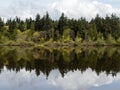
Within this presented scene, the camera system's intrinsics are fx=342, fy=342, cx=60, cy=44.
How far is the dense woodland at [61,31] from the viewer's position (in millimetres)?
104812

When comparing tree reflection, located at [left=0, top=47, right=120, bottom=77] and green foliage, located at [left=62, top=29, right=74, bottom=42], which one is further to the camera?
green foliage, located at [left=62, top=29, right=74, bottom=42]

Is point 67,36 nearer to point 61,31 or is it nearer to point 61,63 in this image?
point 61,31

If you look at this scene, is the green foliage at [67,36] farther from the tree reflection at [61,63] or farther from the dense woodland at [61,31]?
the tree reflection at [61,63]

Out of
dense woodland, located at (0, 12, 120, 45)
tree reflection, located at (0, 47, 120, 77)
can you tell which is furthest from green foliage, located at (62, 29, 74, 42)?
tree reflection, located at (0, 47, 120, 77)

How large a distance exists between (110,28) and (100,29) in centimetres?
371

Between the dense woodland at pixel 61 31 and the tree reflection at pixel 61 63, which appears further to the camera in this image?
the dense woodland at pixel 61 31

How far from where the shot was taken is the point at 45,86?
76.6 feet

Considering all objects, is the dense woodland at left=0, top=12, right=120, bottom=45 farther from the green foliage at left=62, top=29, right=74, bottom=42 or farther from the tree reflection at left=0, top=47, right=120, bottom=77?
the tree reflection at left=0, top=47, right=120, bottom=77

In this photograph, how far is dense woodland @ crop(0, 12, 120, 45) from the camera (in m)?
105

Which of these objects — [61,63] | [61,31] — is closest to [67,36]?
[61,31]

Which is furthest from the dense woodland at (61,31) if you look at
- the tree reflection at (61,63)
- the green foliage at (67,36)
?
the tree reflection at (61,63)

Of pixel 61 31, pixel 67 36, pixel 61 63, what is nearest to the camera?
pixel 61 63

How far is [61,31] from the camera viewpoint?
→ 122 metres

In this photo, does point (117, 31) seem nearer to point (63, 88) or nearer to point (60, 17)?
point (60, 17)
